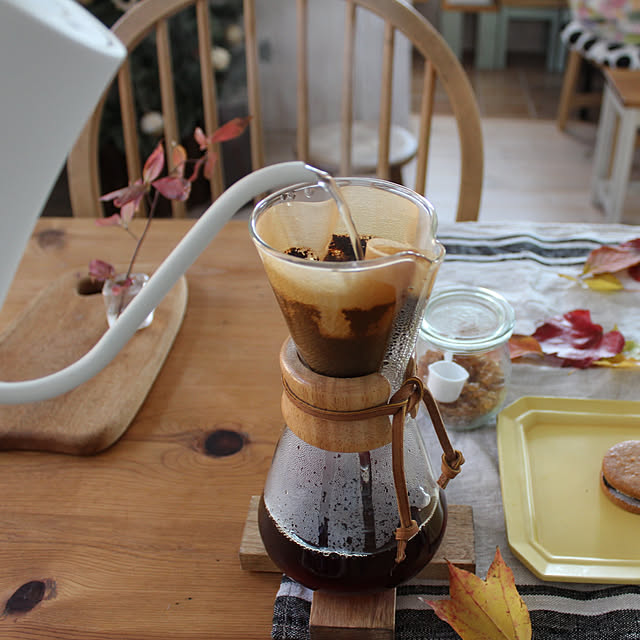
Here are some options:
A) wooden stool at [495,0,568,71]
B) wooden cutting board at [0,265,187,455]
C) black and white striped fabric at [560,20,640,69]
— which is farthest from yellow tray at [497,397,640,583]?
wooden stool at [495,0,568,71]

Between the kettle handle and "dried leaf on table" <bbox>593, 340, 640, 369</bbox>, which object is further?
"dried leaf on table" <bbox>593, 340, 640, 369</bbox>

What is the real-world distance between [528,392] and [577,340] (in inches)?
4.0

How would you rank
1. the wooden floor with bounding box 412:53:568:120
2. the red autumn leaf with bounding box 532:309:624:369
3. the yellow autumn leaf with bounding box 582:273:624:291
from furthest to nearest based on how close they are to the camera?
the wooden floor with bounding box 412:53:568:120 < the yellow autumn leaf with bounding box 582:273:624:291 < the red autumn leaf with bounding box 532:309:624:369

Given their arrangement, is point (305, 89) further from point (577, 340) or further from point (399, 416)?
point (399, 416)

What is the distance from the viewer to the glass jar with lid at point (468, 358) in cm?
65

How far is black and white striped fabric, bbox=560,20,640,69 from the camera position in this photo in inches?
103

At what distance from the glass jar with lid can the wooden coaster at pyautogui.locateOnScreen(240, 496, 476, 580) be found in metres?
0.11

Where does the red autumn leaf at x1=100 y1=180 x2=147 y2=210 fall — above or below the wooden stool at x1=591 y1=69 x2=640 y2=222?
above

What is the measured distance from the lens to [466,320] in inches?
26.7

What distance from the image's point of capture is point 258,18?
2.67m

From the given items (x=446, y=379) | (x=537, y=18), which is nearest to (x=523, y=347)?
(x=446, y=379)

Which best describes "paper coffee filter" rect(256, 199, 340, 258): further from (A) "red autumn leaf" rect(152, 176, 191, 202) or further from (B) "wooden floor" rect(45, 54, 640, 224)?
(B) "wooden floor" rect(45, 54, 640, 224)

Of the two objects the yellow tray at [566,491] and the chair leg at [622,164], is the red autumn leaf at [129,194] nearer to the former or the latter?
the yellow tray at [566,491]

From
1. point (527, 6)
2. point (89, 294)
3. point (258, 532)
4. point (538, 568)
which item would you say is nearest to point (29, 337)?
point (89, 294)
